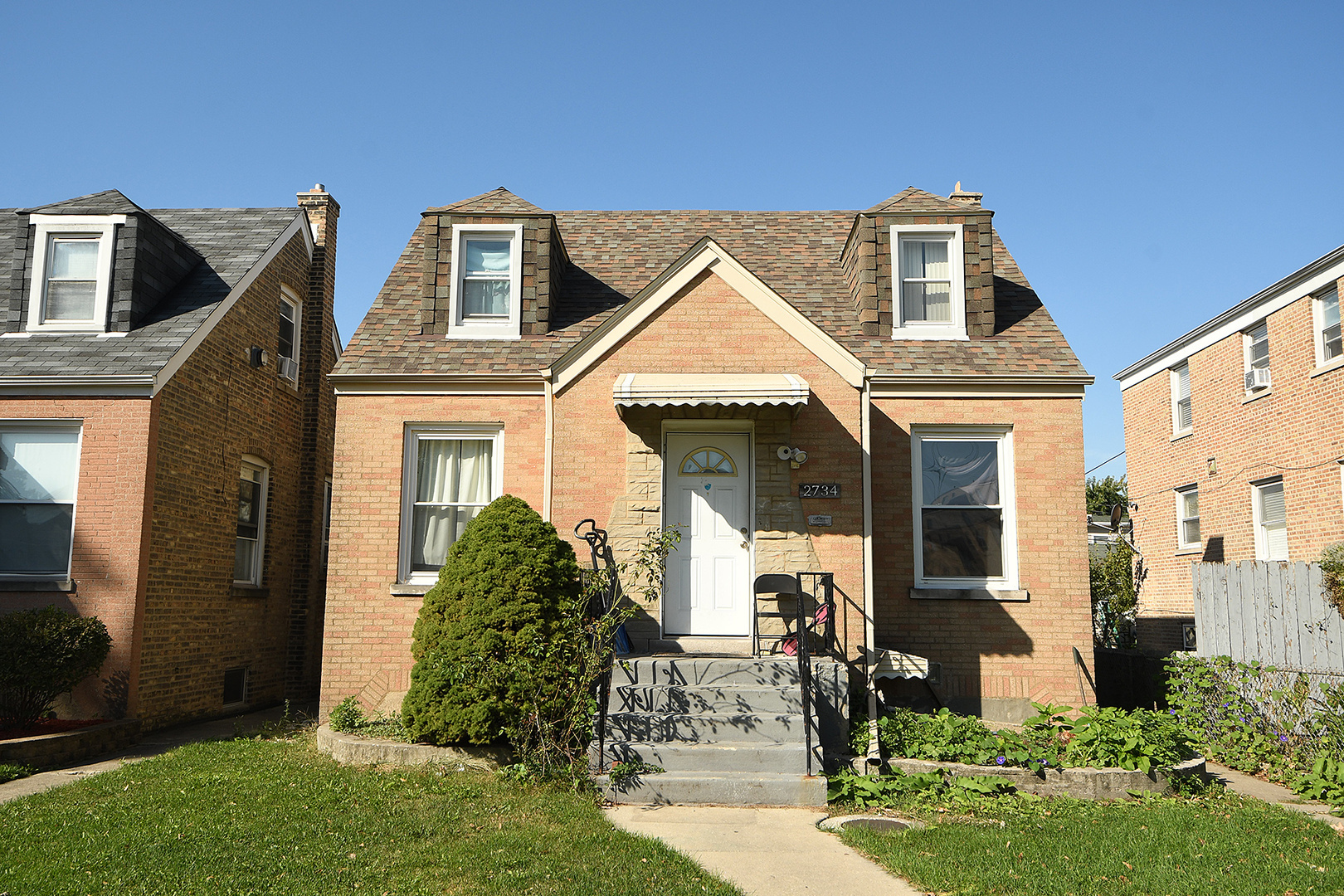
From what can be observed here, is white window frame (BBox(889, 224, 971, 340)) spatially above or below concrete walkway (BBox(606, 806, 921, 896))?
above

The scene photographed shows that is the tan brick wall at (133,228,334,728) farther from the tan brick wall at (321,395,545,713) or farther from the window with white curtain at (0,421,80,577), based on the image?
the tan brick wall at (321,395,545,713)

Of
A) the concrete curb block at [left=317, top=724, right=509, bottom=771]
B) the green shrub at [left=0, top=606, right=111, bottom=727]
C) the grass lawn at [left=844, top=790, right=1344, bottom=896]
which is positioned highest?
the green shrub at [left=0, top=606, right=111, bottom=727]

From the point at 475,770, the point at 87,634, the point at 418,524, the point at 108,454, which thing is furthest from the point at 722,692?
the point at 108,454

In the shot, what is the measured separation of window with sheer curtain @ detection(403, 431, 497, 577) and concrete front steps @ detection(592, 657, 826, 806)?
3301 mm

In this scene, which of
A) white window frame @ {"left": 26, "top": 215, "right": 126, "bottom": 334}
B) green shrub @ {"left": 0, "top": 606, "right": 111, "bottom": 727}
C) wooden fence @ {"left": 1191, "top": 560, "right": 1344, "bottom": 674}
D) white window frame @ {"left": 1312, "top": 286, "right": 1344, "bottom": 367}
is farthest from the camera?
white window frame @ {"left": 1312, "top": 286, "right": 1344, "bottom": 367}

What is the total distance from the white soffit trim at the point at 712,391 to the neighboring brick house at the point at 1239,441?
8.26 m

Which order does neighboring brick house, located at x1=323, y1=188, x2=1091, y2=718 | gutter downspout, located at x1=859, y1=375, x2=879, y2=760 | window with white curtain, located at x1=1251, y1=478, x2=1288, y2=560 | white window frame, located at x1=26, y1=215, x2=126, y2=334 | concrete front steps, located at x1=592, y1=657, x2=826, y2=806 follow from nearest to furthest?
concrete front steps, located at x1=592, y1=657, x2=826, y2=806
gutter downspout, located at x1=859, y1=375, x2=879, y2=760
neighboring brick house, located at x1=323, y1=188, x2=1091, y2=718
white window frame, located at x1=26, y1=215, x2=126, y2=334
window with white curtain, located at x1=1251, y1=478, x2=1288, y2=560

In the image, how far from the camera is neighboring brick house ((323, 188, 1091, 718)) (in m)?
9.77

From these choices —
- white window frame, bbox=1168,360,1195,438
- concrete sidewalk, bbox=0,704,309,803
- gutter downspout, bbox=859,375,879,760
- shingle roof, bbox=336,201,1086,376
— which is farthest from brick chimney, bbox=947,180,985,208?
concrete sidewalk, bbox=0,704,309,803

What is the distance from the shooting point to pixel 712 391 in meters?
8.94

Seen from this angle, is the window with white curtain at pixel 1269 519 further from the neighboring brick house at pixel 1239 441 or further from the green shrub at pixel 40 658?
the green shrub at pixel 40 658

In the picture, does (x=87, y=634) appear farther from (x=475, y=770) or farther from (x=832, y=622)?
(x=832, y=622)

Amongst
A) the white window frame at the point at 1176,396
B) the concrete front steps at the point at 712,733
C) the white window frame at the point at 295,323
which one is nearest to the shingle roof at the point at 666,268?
the white window frame at the point at 295,323

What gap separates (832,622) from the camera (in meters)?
9.06
